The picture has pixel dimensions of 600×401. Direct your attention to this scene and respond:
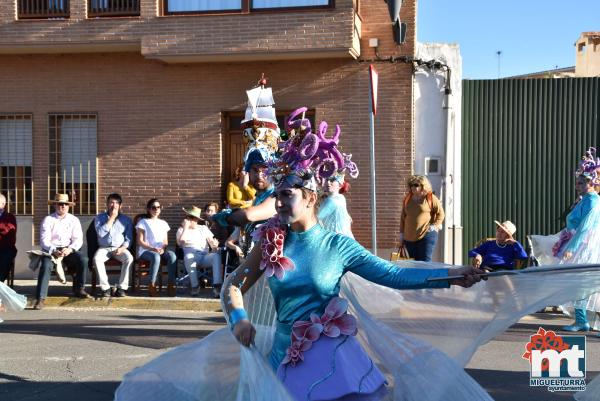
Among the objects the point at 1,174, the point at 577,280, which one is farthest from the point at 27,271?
the point at 577,280

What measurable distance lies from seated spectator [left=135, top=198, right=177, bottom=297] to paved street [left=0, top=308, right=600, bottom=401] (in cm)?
117

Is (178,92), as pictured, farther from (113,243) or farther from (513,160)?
(513,160)

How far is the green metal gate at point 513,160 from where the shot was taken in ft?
49.5

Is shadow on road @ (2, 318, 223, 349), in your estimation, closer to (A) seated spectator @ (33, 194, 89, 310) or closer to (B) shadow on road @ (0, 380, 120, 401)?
(B) shadow on road @ (0, 380, 120, 401)

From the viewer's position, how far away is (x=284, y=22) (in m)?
14.1

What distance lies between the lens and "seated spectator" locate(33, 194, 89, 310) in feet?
40.8

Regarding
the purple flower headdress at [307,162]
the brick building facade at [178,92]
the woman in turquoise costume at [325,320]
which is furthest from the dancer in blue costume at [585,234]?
the purple flower headdress at [307,162]

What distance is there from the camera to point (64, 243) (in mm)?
12633

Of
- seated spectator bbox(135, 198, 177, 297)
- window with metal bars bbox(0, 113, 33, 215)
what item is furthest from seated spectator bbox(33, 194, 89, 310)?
window with metal bars bbox(0, 113, 33, 215)

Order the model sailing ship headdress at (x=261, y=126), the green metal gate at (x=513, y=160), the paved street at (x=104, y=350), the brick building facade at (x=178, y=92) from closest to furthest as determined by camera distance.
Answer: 1. the model sailing ship headdress at (x=261, y=126)
2. the paved street at (x=104, y=350)
3. the brick building facade at (x=178, y=92)
4. the green metal gate at (x=513, y=160)

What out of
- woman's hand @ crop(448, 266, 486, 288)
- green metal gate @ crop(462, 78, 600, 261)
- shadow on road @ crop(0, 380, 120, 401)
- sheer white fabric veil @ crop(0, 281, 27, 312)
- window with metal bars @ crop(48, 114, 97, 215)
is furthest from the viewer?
window with metal bars @ crop(48, 114, 97, 215)

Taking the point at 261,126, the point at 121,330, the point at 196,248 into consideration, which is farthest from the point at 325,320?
the point at 196,248

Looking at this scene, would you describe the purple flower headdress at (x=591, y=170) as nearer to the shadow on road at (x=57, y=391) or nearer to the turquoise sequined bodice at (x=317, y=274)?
the turquoise sequined bodice at (x=317, y=274)

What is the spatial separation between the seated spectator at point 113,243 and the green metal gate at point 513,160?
6552 millimetres
